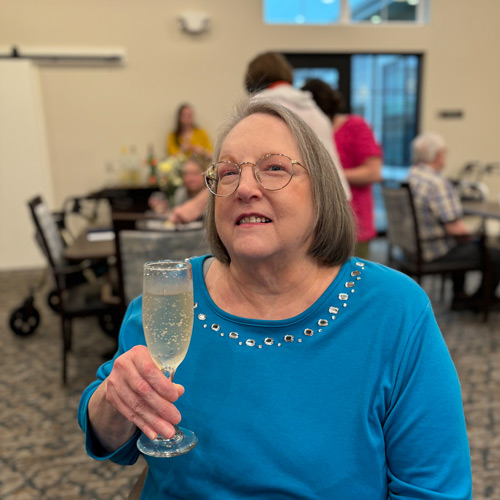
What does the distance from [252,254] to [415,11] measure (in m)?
7.41

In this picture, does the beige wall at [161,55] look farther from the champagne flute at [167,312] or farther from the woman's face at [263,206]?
the champagne flute at [167,312]

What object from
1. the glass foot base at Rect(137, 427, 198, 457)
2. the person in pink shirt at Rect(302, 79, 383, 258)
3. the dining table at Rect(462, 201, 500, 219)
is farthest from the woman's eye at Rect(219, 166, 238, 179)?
the dining table at Rect(462, 201, 500, 219)

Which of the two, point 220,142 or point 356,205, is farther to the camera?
point 356,205

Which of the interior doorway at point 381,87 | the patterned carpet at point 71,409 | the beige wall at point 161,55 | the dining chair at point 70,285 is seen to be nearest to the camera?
the patterned carpet at point 71,409

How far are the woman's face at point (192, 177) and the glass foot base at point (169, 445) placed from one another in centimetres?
258

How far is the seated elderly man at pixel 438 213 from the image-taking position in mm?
3650

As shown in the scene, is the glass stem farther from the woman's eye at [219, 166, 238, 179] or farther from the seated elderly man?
the seated elderly man

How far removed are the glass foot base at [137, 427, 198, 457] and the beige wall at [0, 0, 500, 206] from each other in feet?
20.4

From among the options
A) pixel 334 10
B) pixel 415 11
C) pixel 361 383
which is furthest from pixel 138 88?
pixel 361 383

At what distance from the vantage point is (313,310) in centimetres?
101

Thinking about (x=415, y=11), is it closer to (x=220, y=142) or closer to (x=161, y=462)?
(x=220, y=142)

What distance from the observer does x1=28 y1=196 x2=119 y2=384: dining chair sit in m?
2.98

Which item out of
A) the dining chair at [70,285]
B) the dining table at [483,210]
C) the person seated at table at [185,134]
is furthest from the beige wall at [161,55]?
the dining chair at [70,285]

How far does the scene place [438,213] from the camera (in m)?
3.67
